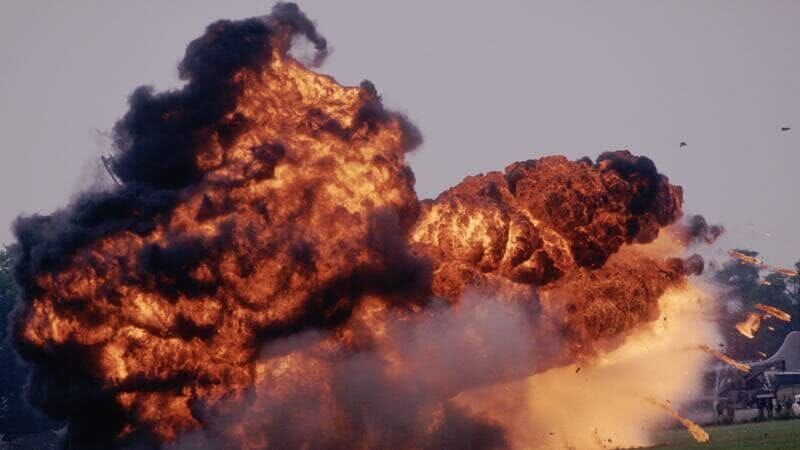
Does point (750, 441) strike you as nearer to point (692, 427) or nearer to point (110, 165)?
point (692, 427)

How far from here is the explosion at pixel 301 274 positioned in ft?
120

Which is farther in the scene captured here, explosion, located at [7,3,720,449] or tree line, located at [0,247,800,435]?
tree line, located at [0,247,800,435]

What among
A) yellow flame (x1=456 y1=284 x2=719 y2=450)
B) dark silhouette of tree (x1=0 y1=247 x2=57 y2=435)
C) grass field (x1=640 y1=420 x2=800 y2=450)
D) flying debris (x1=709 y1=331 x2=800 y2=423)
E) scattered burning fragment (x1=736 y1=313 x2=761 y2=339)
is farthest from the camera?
dark silhouette of tree (x1=0 y1=247 x2=57 y2=435)

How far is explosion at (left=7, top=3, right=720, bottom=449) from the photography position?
3659 centimetres

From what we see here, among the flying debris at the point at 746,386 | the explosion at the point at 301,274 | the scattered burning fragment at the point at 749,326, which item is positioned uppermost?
the explosion at the point at 301,274

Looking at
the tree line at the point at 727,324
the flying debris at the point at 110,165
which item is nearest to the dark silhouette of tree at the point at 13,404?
the tree line at the point at 727,324

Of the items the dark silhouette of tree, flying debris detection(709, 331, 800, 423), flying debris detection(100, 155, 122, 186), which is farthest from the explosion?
the dark silhouette of tree

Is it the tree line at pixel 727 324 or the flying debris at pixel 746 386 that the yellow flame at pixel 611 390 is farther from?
the flying debris at pixel 746 386

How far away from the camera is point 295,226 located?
1510 inches

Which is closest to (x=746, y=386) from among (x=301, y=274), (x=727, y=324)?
(x=727, y=324)

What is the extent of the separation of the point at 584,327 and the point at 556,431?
6.49 m

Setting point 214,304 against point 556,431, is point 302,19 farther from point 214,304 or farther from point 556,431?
point 556,431

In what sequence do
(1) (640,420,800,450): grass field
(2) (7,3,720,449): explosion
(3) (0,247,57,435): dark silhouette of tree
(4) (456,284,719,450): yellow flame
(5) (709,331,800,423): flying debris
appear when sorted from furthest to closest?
1. (3) (0,247,57,435): dark silhouette of tree
2. (5) (709,331,800,423): flying debris
3. (4) (456,284,719,450): yellow flame
4. (2) (7,3,720,449): explosion
5. (1) (640,420,800,450): grass field

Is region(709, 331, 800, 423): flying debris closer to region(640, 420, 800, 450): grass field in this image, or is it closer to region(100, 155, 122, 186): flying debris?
region(640, 420, 800, 450): grass field
